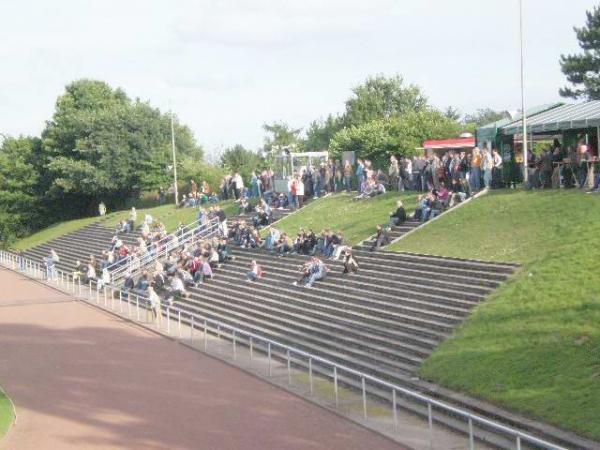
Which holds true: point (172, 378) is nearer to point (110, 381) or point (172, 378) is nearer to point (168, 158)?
point (110, 381)

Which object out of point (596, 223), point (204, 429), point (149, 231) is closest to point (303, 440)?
point (204, 429)

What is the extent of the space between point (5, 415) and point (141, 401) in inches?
106

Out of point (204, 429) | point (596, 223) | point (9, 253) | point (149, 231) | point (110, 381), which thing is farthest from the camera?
point (9, 253)

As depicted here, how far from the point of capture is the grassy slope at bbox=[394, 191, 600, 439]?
15.1 m

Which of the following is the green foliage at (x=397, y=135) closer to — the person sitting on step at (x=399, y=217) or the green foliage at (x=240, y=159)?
the green foliage at (x=240, y=159)

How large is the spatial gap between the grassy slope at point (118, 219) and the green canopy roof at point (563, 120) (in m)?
16.8

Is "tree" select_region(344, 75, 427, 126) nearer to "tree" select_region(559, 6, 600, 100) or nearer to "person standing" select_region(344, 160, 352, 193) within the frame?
"tree" select_region(559, 6, 600, 100)

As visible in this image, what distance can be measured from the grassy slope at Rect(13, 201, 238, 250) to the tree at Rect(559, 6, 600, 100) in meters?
25.2

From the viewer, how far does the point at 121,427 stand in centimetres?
1630

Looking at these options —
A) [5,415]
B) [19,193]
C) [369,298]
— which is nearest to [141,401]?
[5,415]

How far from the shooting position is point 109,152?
6009 centimetres

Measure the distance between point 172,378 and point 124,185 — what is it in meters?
42.0

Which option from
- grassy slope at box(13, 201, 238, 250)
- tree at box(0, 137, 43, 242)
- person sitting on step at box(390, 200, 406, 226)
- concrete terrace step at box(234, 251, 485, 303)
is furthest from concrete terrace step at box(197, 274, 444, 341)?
tree at box(0, 137, 43, 242)

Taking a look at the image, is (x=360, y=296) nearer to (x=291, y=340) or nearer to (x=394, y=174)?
(x=291, y=340)
